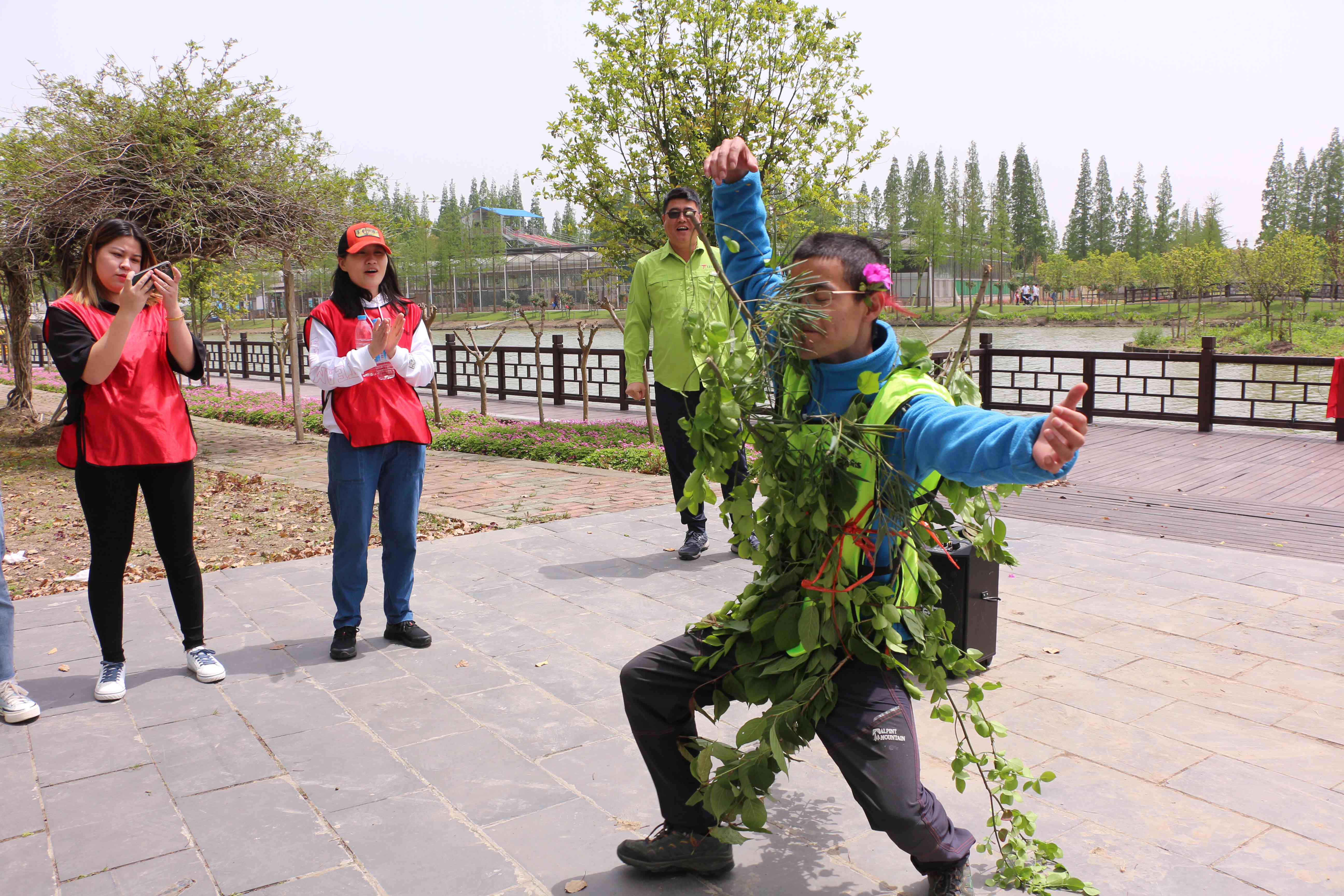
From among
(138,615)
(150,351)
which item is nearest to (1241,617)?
(150,351)

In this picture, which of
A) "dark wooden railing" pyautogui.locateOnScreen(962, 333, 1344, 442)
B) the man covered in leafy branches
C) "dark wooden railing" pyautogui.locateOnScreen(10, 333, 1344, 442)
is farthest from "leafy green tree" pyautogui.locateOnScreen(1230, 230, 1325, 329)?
the man covered in leafy branches

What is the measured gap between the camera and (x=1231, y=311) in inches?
1930

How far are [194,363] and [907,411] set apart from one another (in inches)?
113

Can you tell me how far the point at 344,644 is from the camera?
3.89 m

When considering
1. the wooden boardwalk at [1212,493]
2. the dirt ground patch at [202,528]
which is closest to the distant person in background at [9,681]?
the dirt ground patch at [202,528]

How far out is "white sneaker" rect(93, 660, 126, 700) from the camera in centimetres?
346

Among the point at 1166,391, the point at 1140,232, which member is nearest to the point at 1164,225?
the point at 1140,232

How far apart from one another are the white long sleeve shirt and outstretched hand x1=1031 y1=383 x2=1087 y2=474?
8.60ft

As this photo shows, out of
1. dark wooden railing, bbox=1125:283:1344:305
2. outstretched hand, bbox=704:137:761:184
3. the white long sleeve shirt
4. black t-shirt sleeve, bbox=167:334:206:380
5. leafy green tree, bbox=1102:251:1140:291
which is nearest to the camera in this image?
outstretched hand, bbox=704:137:761:184

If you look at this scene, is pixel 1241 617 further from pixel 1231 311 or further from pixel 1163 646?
pixel 1231 311

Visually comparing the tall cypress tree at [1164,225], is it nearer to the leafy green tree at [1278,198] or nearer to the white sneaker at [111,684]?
the leafy green tree at [1278,198]

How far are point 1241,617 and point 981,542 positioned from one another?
2.73 metres

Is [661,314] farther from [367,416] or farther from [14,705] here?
[14,705]

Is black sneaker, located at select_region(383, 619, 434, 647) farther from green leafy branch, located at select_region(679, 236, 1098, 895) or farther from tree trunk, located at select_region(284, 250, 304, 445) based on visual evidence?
tree trunk, located at select_region(284, 250, 304, 445)
